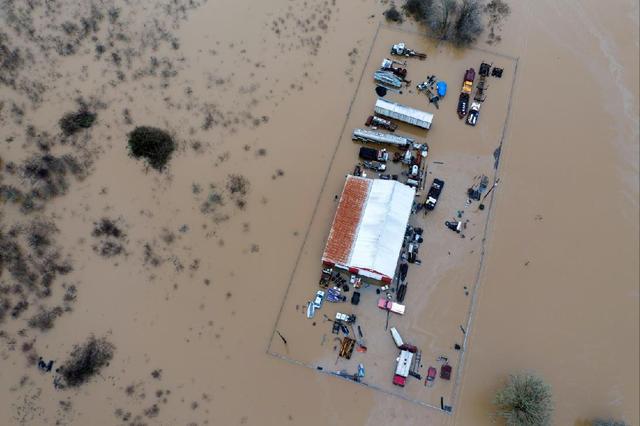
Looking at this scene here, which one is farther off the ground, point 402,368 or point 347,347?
point 347,347

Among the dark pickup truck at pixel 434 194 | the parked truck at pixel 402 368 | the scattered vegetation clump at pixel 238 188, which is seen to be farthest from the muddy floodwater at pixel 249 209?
the dark pickup truck at pixel 434 194

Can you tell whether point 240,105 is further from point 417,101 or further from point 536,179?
point 536,179

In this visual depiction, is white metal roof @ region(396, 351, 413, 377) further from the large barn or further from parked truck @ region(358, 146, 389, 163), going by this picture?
parked truck @ region(358, 146, 389, 163)

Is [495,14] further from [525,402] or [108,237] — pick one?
[108,237]

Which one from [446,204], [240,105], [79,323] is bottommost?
[79,323]

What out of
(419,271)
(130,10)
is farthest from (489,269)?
(130,10)

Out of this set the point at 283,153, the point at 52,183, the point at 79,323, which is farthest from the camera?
the point at 283,153

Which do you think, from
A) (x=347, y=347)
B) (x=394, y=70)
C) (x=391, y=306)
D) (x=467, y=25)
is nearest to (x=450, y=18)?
(x=467, y=25)
